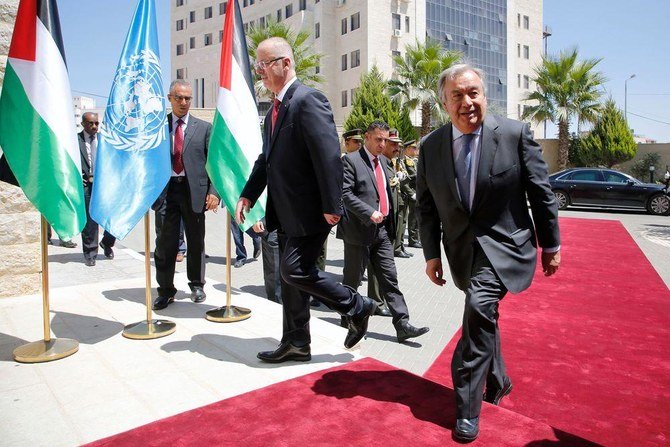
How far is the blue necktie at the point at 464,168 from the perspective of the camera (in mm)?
3096

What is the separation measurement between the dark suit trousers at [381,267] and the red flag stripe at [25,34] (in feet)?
10.5

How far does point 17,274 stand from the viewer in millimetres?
5793

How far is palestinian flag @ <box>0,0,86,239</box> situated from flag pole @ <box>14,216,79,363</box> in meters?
0.23

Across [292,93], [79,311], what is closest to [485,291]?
[292,93]

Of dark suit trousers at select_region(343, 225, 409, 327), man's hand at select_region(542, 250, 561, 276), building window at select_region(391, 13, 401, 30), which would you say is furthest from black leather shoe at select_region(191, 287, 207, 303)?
building window at select_region(391, 13, 401, 30)

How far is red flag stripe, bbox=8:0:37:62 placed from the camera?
156 inches

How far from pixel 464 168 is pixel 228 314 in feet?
9.58

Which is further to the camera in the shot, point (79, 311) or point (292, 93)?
point (79, 311)

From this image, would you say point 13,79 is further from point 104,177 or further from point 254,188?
point 254,188

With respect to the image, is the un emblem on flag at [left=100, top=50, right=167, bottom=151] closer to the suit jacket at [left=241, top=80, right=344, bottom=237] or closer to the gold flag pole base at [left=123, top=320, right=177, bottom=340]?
the suit jacket at [left=241, top=80, right=344, bottom=237]

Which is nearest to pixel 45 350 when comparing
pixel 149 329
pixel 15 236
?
pixel 149 329

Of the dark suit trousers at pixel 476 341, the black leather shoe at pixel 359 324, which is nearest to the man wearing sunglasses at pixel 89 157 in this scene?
the black leather shoe at pixel 359 324

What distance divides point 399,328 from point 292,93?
8.05 feet

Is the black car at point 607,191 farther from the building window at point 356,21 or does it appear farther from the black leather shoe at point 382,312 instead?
the building window at point 356,21
